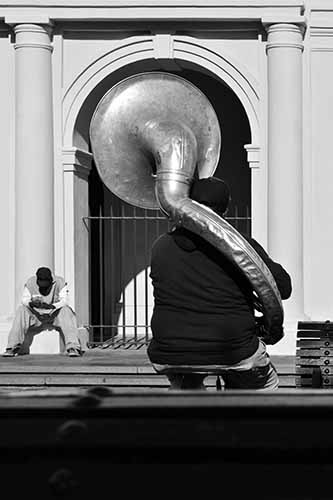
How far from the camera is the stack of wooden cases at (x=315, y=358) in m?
8.09

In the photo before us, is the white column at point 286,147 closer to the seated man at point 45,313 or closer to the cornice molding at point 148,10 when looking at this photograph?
the cornice molding at point 148,10

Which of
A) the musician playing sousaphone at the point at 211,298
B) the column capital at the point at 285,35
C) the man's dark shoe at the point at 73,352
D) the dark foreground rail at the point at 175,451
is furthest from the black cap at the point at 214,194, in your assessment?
the column capital at the point at 285,35

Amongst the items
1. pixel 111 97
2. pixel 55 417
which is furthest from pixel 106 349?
pixel 55 417

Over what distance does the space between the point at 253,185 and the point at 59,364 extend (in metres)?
3.29

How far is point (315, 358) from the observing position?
8.22 m

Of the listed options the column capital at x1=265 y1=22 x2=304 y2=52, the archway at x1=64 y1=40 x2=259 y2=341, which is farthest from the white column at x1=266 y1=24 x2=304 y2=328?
the archway at x1=64 y1=40 x2=259 y2=341

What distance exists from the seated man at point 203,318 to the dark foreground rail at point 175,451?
2157 mm

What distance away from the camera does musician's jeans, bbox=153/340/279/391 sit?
5285 mm

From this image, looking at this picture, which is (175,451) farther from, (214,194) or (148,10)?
(148,10)

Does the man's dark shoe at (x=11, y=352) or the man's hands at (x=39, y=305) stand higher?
the man's hands at (x=39, y=305)

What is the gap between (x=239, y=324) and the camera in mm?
5328

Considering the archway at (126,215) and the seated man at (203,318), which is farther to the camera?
the archway at (126,215)

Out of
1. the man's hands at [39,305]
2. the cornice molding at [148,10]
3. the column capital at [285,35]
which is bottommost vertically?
the man's hands at [39,305]

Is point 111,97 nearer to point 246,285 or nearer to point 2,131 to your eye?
point 246,285
